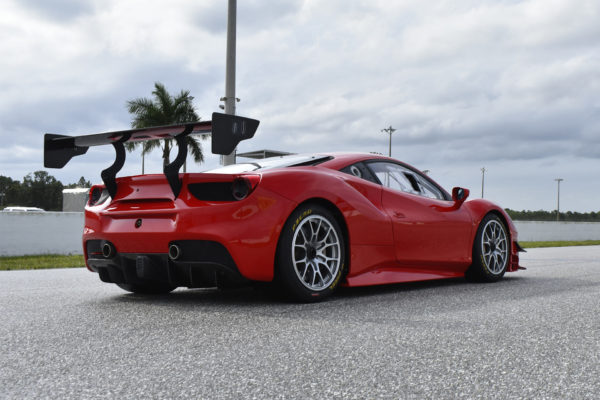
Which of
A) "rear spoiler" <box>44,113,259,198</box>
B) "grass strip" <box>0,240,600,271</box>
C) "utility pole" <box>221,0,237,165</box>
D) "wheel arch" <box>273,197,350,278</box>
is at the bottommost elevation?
"grass strip" <box>0,240,600,271</box>

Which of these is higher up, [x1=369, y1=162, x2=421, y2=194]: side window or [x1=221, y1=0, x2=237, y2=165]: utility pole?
[x1=221, y1=0, x2=237, y2=165]: utility pole

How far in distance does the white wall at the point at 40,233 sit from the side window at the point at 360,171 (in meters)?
10.4

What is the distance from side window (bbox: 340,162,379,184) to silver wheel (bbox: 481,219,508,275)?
1721 mm

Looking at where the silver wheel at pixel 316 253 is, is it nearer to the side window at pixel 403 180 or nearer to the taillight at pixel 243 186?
the taillight at pixel 243 186

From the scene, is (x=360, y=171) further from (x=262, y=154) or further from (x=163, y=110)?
(x=163, y=110)

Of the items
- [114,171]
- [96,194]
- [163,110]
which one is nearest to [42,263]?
[96,194]

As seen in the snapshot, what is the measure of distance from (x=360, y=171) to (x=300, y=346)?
2366 mm

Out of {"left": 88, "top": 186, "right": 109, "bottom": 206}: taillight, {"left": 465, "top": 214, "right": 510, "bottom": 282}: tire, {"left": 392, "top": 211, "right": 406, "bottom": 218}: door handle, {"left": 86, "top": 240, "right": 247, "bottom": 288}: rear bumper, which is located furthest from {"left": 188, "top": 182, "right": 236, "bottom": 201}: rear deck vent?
{"left": 465, "top": 214, "right": 510, "bottom": 282}: tire

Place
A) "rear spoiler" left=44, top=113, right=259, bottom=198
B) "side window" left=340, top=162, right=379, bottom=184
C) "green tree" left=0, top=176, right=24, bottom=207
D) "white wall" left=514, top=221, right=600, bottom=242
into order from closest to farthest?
"rear spoiler" left=44, top=113, right=259, bottom=198
"side window" left=340, top=162, right=379, bottom=184
"white wall" left=514, top=221, right=600, bottom=242
"green tree" left=0, top=176, right=24, bottom=207

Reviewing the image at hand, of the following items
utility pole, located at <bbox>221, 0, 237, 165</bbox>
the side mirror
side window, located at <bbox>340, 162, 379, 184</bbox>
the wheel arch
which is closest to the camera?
the wheel arch

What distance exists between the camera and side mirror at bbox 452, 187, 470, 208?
5.93m

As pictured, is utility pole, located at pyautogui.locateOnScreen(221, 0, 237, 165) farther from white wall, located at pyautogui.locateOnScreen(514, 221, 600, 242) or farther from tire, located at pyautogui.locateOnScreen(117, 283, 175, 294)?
white wall, located at pyautogui.locateOnScreen(514, 221, 600, 242)

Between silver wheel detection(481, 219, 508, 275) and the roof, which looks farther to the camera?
the roof

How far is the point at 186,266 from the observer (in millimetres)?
3992
